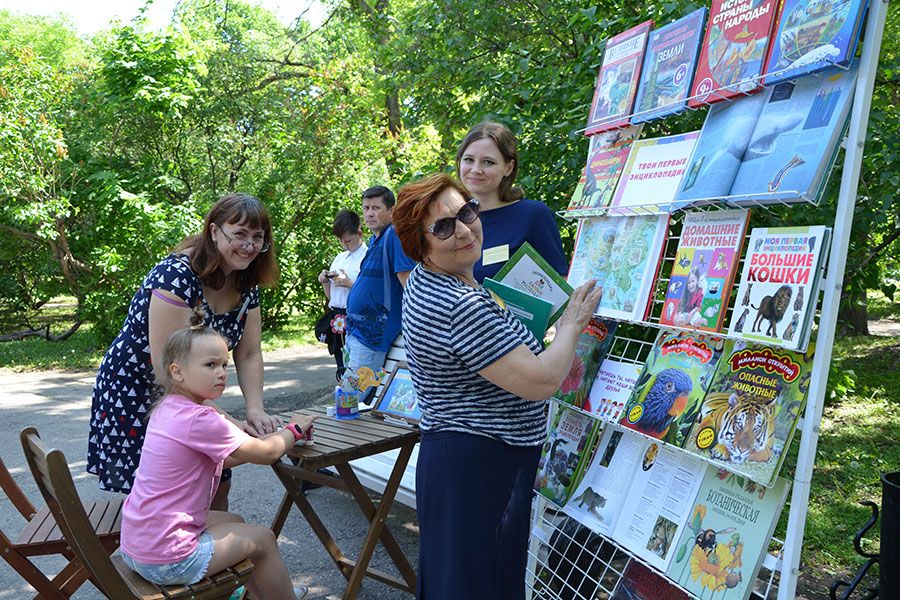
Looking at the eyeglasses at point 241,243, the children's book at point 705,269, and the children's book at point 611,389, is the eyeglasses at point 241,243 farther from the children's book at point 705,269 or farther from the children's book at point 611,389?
the children's book at point 705,269

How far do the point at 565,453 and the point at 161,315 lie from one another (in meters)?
1.62

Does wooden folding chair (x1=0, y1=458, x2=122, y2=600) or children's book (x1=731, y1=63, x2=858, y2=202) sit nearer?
children's book (x1=731, y1=63, x2=858, y2=202)

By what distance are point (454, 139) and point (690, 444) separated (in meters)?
5.56

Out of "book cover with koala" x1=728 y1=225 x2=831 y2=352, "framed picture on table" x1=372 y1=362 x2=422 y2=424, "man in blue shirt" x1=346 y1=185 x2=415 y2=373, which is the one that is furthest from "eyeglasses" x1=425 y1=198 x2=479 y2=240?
"man in blue shirt" x1=346 y1=185 x2=415 y2=373

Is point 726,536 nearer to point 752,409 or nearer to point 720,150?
point 752,409

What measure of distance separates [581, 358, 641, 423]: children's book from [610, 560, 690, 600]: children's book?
0.54m

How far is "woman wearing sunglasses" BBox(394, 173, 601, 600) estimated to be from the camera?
Result: 1.95 meters

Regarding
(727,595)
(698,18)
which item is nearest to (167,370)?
(727,595)

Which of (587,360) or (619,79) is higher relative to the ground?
(619,79)

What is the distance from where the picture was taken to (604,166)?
290 centimetres

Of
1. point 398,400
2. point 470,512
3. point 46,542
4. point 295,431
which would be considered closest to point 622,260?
point 470,512

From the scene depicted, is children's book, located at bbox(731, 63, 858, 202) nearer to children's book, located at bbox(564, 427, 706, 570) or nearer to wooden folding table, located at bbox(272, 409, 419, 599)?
children's book, located at bbox(564, 427, 706, 570)

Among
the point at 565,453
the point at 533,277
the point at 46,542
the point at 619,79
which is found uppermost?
the point at 619,79

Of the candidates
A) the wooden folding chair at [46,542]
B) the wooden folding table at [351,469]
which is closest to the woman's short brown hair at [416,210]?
the wooden folding table at [351,469]
